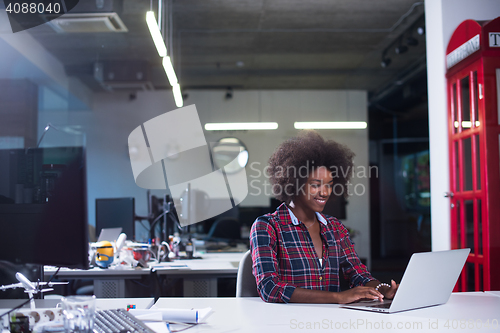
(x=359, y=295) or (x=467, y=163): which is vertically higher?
(x=467, y=163)

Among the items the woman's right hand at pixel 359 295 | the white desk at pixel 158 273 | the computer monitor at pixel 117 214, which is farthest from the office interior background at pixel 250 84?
the woman's right hand at pixel 359 295

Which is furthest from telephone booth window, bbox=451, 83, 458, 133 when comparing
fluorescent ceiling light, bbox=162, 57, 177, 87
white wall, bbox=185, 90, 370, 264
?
white wall, bbox=185, 90, 370, 264

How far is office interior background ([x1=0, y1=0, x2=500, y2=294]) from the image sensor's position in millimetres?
5262

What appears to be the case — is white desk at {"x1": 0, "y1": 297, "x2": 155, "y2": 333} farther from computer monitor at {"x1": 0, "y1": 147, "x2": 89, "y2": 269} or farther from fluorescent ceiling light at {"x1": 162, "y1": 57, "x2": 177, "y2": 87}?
fluorescent ceiling light at {"x1": 162, "y1": 57, "x2": 177, "y2": 87}

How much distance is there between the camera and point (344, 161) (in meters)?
2.36

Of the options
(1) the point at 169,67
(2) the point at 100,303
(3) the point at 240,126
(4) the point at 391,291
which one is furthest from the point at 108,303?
(3) the point at 240,126

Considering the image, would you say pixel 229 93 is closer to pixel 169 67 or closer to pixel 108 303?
pixel 169 67

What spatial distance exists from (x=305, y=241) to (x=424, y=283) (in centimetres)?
57

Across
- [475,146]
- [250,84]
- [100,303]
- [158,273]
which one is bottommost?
[158,273]

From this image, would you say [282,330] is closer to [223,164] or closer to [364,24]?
[364,24]

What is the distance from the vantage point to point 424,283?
4.87ft

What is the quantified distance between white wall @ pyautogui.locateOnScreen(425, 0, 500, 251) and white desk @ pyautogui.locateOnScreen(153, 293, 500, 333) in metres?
1.77

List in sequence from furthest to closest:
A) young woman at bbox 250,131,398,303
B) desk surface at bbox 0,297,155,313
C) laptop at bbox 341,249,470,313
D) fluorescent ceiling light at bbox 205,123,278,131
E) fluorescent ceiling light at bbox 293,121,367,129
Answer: fluorescent ceiling light at bbox 293,121,367,129 < fluorescent ceiling light at bbox 205,123,278,131 < young woman at bbox 250,131,398,303 < desk surface at bbox 0,297,155,313 < laptop at bbox 341,249,470,313

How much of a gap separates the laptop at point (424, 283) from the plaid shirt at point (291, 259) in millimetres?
261
